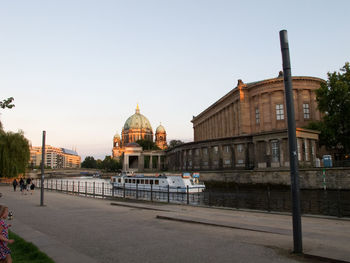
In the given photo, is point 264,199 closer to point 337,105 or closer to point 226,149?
point 337,105

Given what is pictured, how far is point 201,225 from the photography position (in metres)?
13.5

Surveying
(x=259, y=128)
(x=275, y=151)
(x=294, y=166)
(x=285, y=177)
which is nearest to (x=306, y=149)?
(x=275, y=151)

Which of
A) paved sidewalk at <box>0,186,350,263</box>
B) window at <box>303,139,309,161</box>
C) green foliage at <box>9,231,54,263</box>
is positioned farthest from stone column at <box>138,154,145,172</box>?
green foliage at <box>9,231,54,263</box>

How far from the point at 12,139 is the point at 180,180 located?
3480 cm

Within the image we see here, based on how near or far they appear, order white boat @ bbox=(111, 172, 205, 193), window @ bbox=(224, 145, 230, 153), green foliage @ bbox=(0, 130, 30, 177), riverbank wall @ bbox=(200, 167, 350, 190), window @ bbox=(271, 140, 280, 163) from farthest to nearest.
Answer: window @ bbox=(224, 145, 230, 153), green foliage @ bbox=(0, 130, 30, 177), window @ bbox=(271, 140, 280, 163), white boat @ bbox=(111, 172, 205, 193), riverbank wall @ bbox=(200, 167, 350, 190)

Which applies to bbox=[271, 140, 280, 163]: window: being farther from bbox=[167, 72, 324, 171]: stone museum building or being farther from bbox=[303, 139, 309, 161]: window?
bbox=[303, 139, 309, 161]: window

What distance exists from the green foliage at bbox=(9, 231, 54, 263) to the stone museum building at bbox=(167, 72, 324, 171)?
1969 inches

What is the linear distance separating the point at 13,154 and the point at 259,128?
51759 millimetres

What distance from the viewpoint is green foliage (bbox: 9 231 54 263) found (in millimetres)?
7724

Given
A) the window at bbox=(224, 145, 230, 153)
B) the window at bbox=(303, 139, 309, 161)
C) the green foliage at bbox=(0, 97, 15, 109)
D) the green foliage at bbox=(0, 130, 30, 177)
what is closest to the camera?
the green foliage at bbox=(0, 97, 15, 109)

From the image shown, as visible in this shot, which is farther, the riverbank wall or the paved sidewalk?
the riverbank wall

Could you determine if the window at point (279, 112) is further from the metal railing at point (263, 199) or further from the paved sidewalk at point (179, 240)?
the paved sidewalk at point (179, 240)

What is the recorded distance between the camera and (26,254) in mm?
8422

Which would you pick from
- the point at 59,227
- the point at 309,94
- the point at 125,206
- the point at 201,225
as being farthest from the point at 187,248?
the point at 309,94
